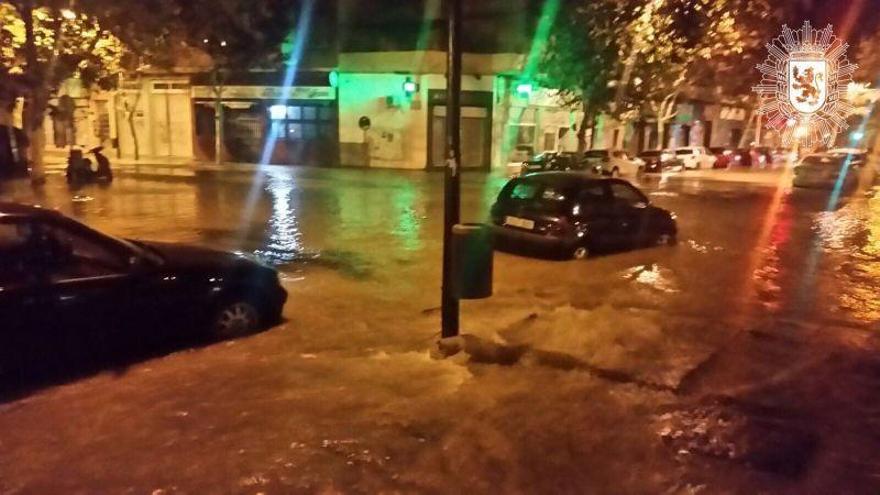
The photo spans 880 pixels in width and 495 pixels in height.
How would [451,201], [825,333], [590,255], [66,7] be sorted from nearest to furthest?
[451,201] < [825,333] < [590,255] < [66,7]

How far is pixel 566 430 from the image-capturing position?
5.22 m

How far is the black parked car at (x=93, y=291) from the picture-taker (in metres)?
5.96

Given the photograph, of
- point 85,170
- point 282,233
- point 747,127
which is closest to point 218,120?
point 85,170

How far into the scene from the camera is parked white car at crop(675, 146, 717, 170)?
4074 centimetres

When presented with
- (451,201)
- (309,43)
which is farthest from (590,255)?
(309,43)

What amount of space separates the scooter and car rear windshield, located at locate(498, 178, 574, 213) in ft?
55.7

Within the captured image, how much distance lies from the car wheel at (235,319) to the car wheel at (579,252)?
5.96 metres

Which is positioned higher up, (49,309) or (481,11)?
(481,11)

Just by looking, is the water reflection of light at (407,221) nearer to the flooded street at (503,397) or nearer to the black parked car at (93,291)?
the flooded street at (503,397)

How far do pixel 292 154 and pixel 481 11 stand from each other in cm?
1063

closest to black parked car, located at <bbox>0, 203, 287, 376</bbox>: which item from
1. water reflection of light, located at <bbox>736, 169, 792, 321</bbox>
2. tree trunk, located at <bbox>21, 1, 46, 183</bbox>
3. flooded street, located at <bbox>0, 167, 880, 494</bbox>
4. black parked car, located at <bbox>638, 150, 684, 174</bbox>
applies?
flooded street, located at <bbox>0, 167, 880, 494</bbox>

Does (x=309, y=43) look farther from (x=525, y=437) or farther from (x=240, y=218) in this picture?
(x=525, y=437)

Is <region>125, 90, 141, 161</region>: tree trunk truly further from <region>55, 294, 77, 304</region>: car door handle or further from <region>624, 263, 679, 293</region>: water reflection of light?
<region>55, 294, 77, 304</region>: car door handle

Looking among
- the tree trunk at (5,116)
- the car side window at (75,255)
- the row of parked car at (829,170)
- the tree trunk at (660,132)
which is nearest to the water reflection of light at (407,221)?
the car side window at (75,255)
